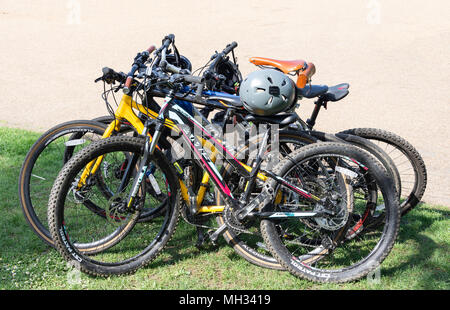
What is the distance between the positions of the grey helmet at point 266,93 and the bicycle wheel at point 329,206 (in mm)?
337

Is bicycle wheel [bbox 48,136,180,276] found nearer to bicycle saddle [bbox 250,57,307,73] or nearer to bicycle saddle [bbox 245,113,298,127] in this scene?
bicycle saddle [bbox 245,113,298,127]

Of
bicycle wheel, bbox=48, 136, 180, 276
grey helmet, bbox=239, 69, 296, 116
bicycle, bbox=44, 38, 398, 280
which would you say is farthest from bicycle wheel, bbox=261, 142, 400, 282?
bicycle wheel, bbox=48, 136, 180, 276

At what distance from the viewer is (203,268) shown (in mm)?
3783

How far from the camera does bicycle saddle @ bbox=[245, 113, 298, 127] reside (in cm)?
343

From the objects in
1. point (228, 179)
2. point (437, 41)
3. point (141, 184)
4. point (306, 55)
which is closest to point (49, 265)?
point (141, 184)

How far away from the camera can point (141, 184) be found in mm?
3533

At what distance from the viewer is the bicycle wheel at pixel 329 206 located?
3348 millimetres

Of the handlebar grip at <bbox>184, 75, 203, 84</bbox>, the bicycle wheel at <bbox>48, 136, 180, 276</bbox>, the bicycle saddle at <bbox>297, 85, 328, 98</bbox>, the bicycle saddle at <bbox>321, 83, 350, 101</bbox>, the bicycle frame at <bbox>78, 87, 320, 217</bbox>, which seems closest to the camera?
the bicycle wheel at <bbox>48, 136, 180, 276</bbox>

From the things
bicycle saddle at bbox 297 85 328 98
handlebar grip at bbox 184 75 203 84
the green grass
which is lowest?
the green grass

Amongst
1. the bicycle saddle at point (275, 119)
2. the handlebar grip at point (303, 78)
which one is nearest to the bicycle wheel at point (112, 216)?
the bicycle saddle at point (275, 119)

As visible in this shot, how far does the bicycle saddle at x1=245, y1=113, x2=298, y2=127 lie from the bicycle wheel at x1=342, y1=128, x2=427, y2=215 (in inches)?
32.1

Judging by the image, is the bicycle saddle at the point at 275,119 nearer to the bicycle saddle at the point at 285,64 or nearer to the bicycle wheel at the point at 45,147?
the bicycle saddle at the point at 285,64

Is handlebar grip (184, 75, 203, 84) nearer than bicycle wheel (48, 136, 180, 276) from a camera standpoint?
No

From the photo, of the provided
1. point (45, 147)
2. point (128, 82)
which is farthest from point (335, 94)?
point (45, 147)
